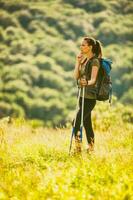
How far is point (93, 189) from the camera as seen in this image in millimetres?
5156

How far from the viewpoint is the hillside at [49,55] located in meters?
122

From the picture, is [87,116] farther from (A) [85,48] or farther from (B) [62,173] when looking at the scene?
(B) [62,173]

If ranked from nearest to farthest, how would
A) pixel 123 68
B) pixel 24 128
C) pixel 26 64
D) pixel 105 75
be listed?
1. pixel 105 75
2. pixel 24 128
3. pixel 26 64
4. pixel 123 68

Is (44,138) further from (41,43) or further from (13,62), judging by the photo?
(41,43)

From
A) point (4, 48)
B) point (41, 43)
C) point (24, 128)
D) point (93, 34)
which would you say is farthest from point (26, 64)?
point (24, 128)

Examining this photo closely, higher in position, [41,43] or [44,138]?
[41,43]

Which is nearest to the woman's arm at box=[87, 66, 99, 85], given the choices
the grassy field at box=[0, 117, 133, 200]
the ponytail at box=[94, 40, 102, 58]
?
the ponytail at box=[94, 40, 102, 58]

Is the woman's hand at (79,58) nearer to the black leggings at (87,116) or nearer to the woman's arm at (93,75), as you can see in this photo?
the woman's arm at (93,75)

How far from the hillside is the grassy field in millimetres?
95195

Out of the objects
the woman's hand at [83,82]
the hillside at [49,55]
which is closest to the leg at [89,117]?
the woman's hand at [83,82]

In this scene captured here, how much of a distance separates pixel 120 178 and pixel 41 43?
16076 cm

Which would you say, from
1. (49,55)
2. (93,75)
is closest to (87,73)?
(93,75)

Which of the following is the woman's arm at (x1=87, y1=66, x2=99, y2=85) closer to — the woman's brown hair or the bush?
the woman's brown hair

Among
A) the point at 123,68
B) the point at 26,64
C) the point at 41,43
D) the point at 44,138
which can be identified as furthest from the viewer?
the point at 41,43
